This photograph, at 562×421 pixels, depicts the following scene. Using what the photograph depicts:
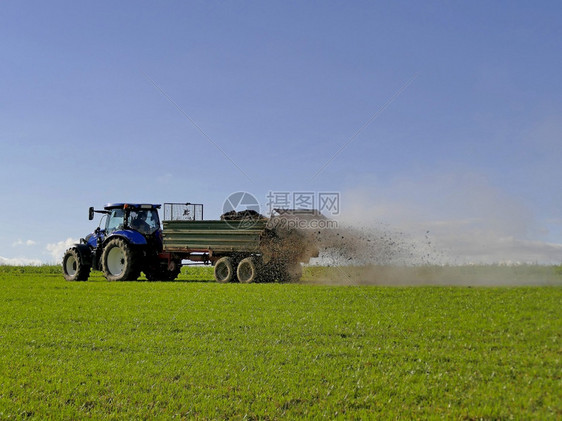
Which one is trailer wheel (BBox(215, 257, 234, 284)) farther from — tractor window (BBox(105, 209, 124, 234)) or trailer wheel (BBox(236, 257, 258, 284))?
tractor window (BBox(105, 209, 124, 234))

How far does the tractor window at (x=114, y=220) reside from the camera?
27297 millimetres

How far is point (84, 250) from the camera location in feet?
91.6

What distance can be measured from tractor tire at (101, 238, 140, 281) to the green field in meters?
10.2

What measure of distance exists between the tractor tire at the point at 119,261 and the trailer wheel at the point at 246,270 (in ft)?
18.2

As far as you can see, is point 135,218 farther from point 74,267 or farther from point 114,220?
point 74,267

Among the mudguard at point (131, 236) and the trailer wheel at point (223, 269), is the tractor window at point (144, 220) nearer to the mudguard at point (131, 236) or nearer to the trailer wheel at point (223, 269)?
the mudguard at point (131, 236)

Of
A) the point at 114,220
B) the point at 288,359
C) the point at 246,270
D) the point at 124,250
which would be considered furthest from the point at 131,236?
the point at 288,359

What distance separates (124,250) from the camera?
25.7 metres

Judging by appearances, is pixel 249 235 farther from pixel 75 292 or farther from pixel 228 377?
pixel 228 377

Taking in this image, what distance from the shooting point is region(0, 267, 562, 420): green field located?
6.71 meters

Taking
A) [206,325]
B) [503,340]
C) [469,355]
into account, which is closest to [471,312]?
[503,340]

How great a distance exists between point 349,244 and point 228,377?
15.3 m

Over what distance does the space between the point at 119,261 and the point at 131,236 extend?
1719 millimetres

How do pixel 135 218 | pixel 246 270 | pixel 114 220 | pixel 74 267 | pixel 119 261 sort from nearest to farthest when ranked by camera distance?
1. pixel 246 270
2. pixel 119 261
3. pixel 135 218
4. pixel 114 220
5. pixel 74 267
